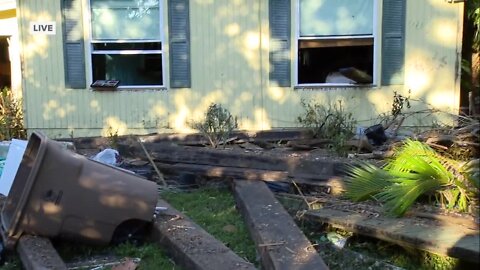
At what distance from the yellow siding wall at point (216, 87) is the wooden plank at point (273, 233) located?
363cm

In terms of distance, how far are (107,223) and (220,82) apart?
499cm

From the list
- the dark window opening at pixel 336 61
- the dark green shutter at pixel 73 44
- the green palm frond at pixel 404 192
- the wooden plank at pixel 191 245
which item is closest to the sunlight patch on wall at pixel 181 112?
the dark green shutter at pixel 73 44

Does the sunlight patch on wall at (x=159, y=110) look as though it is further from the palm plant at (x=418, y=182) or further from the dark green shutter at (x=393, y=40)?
the palm plant at (x=418, y=182)

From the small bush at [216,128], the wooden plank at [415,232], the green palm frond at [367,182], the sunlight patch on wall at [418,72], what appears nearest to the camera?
the wooden plank at [415,232]

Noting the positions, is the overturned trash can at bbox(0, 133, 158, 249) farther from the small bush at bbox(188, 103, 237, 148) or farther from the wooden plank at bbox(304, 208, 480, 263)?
the small bush at bbox(188, 103, 237, 148)

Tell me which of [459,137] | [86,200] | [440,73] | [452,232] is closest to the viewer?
[452,232]

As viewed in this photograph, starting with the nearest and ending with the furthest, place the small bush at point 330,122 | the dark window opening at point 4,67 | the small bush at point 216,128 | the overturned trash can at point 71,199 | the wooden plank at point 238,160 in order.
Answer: the overturned trash can at point 71,199 < the wooden plank at point 238,160 < the small bush at point 330,122 < the small bush at point 216,128 < the dark window opening at point 4,67

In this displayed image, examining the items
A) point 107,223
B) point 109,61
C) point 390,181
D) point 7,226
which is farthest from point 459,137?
point 109,61

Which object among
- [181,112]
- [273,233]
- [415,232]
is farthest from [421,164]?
[181,112]

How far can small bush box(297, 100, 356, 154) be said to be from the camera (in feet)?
23.0

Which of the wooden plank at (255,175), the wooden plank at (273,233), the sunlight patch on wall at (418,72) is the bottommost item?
the wooden plank at (273,233)

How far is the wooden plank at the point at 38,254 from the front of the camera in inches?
146

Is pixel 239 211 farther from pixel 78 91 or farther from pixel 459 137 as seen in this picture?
pixel 78 91

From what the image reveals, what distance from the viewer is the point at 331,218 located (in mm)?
4207
